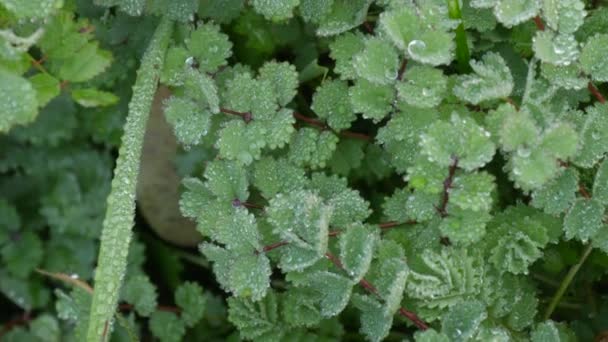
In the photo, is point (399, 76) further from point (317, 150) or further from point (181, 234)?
point (181, 234)

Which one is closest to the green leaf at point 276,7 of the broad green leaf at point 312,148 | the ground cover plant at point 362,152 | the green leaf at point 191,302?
the ground cover plant at point 362,152

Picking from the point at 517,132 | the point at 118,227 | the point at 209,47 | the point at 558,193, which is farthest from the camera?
the point at 209,47

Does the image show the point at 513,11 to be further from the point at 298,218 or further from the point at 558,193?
the point at 298,218

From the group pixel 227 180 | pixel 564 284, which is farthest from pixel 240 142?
pixel 564 284

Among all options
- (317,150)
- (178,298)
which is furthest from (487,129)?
(178,298)

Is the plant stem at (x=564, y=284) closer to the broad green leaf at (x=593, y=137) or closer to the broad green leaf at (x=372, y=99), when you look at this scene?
the broad green leaf at (x=593, y=137)

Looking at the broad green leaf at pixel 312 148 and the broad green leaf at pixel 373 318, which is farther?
the broad green leaf at pixel 312 148

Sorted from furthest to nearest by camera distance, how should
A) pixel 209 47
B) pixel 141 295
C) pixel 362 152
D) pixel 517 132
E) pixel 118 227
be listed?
pixel 141 295
pixel 362 152
pixel 209 47
pixel 118 227
pixel 517 132
